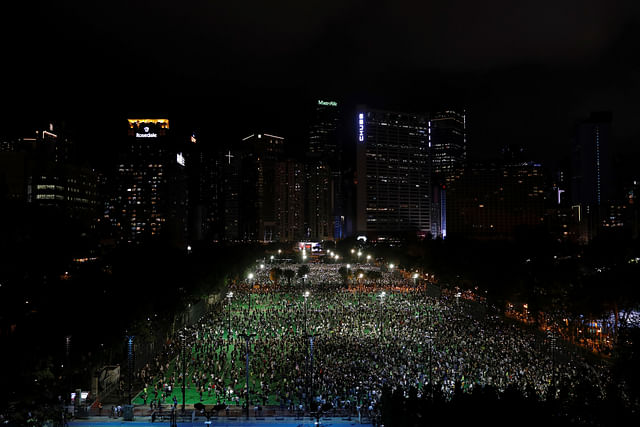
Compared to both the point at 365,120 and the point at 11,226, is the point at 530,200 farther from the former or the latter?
the point at 11,226

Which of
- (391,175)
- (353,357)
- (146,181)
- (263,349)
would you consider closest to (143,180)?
(146,181)

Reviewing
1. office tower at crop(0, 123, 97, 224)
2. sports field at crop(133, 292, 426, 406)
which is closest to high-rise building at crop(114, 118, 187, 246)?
office tower at crop(0, 123, 97, 224)


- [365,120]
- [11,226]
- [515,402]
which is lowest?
[515,402]

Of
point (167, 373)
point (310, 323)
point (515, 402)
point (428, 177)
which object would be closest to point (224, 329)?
point (310, 323)

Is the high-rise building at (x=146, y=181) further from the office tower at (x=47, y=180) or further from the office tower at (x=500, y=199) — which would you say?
the office tower at (x=500, y=199)

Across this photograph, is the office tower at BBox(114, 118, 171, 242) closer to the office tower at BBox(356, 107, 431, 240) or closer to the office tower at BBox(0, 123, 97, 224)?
the office tower at BBox(0, 123, 97, 224)

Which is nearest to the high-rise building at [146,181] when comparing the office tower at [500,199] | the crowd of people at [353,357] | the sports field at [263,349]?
the office tower at [500,199]

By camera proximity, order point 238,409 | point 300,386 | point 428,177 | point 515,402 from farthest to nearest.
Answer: point 428,177, point 300,386, point 238,409, point 515,402
